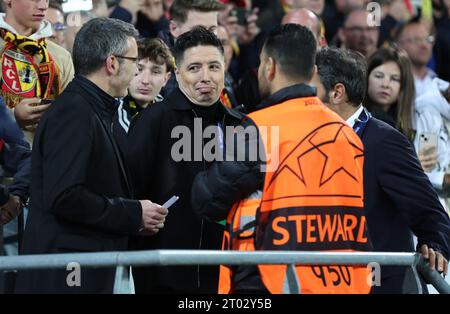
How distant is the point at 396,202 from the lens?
5898 millimetres

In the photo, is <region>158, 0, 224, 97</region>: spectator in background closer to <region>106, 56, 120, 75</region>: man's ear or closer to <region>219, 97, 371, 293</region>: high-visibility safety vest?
<region>106, 56, 120, 75</region>: man's ear

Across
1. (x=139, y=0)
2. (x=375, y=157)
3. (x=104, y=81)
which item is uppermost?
(x=139, y=0)

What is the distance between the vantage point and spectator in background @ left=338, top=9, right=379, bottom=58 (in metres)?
10.5

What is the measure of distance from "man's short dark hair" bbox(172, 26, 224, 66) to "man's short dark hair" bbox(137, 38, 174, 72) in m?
0.99

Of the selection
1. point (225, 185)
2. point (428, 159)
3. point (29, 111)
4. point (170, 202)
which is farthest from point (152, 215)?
point (428, 159)

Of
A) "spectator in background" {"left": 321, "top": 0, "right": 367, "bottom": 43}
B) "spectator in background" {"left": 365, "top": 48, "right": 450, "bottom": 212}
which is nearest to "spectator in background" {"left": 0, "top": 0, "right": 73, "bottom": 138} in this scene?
"spectator in background" {"left": 365, "top": 48, "right": 450, "bottom": 212}

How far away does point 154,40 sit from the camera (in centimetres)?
762

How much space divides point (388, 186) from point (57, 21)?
3.45m

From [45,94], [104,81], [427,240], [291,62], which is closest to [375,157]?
[427,240]

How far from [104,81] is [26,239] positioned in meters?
0.92

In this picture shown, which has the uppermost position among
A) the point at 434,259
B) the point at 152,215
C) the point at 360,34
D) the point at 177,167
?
the point at 360,34

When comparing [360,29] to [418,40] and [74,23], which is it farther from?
[74,23]

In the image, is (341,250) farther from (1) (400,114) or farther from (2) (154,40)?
(1) (400,114)

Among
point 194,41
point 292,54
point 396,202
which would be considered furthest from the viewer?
point 194,41
